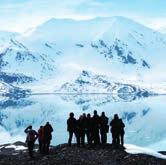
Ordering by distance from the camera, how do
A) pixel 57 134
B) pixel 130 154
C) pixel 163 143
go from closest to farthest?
pixel 130 154
pixel 163 143
pixel 57 134

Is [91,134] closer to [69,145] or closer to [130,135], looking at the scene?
[69,145]

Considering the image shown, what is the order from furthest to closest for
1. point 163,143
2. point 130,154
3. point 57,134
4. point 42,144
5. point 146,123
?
1. point 146,123
2. point 57,134
3. point 163,143
4. point 42,144
5. point 130,154

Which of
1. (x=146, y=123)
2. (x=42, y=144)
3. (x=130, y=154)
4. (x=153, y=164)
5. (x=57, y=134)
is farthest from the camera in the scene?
(x=146, y=123)

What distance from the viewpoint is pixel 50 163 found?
1266 inches

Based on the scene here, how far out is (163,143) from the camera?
9969cm

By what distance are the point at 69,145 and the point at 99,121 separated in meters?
2.79

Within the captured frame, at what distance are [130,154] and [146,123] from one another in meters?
123

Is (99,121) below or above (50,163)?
above

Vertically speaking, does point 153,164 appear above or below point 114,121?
below

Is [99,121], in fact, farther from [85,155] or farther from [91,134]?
[85,155]

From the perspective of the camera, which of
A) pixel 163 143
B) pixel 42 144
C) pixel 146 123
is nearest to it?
pixel 42 144

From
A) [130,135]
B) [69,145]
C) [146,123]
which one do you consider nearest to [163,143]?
[130,135]

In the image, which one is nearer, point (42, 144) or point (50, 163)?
point (50, 163)

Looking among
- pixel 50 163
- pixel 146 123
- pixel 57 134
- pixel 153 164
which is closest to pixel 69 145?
pixel 50 163
